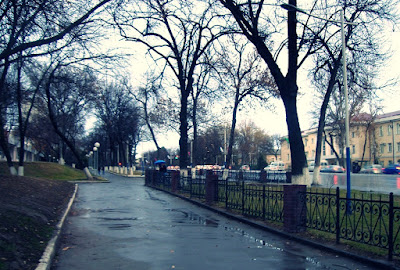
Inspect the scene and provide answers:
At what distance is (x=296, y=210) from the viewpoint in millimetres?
10547

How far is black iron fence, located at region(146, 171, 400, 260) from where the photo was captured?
7.98 meters

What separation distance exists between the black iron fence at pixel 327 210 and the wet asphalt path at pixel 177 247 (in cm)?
75

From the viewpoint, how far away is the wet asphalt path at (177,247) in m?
7.31

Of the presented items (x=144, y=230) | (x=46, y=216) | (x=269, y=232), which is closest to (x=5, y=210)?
(x=46, y=216)

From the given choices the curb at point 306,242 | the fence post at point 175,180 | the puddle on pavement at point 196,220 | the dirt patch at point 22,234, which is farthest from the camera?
the fence post at point 175,180

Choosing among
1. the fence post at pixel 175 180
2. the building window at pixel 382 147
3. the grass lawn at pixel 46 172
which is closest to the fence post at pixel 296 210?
the fence post at pixel 175 180

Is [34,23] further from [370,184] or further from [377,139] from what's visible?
[377,139]

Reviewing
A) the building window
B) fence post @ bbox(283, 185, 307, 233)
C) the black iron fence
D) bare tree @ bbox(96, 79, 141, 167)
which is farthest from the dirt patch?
the building window

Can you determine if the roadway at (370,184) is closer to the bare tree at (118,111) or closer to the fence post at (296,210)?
the fence post at (296,210)

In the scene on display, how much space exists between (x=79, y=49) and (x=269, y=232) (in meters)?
8.46

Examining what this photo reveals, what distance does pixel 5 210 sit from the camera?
10344 millimetres

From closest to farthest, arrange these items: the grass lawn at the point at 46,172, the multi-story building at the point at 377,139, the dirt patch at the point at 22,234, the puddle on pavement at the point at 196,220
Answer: the dirt patch at the point at 22,234
the puddle on pavement at the point at 196,220
the grass lawn at the point at 46,172
the multi-story building at the point at 377,139

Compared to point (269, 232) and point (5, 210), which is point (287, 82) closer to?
point (269, 232)

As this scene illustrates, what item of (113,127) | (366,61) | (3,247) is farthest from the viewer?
(113,127)
